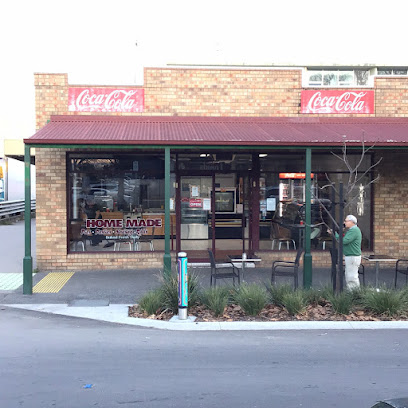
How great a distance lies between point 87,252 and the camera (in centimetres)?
1302

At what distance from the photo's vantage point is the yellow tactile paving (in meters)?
10.7

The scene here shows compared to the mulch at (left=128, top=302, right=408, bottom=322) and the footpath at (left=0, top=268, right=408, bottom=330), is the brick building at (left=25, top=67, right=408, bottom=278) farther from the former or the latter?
the mulch at (left=128, top=302, right=408, bottom=322)

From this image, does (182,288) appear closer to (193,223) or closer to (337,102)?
(193,223)

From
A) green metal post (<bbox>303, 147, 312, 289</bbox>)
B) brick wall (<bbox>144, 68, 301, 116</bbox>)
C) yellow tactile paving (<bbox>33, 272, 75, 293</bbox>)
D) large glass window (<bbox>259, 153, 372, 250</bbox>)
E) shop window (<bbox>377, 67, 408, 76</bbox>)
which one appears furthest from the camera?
shop window (<bbox>377, 67, 408, 76</bbox>)

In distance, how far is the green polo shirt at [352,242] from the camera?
370 inches

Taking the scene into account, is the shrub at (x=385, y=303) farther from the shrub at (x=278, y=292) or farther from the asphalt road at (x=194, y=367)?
the shrub at (x=278, y=292)

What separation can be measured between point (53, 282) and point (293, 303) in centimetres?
549

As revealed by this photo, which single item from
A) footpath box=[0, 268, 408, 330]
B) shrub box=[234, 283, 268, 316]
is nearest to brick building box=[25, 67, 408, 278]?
footpath box=[0, 268, 408, 330]

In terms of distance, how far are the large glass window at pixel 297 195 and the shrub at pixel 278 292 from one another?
434 cm

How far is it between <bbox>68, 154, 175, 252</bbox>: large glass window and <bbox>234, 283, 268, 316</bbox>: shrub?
4.84 m

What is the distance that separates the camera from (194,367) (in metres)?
6.24

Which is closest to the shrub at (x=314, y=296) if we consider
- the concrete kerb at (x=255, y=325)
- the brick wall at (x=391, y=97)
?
the concrete kerb at (x=255, y=325)

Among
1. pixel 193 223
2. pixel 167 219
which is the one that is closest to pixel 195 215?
pixel 193 223

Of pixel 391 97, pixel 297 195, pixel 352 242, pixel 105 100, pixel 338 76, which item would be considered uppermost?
pixel 338 76
